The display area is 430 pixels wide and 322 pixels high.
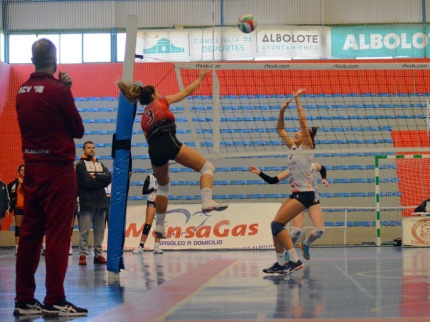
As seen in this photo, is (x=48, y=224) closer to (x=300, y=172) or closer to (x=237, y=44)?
(x=300, y=172)

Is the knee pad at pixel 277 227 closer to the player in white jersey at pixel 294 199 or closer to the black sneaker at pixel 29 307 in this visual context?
the player in white jersey at pixel 294 199

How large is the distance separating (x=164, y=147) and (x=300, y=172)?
2.78 metres

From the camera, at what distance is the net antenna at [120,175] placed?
307 inches

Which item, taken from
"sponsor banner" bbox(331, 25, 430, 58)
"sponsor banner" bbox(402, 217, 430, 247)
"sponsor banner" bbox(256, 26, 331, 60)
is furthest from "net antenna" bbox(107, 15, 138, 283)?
"sponsor banner" bbox(331, 25, 430, 58)

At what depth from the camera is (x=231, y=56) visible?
24.1 metres

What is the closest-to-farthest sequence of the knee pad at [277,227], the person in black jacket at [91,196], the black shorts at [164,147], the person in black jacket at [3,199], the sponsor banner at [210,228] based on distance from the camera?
the black shorts at [164,147], the knee pad at [277,227], the person in black jacket at [91,196], the person in black jacket at [3,199], the sponsor banner at [210,228]

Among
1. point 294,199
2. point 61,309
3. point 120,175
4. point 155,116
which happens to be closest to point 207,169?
point 155,116

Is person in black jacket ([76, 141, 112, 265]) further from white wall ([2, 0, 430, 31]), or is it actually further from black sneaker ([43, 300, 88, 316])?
white wall ([2, 0, 430, 31])

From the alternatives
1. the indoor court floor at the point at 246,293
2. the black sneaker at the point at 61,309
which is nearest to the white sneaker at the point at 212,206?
the indoor court floor at the point at 246,293

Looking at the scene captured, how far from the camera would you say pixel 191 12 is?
2536 cm

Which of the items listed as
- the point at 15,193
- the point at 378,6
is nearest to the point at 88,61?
the point at 15,193

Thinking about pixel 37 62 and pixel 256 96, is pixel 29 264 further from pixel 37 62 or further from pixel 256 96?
pixel 256 96

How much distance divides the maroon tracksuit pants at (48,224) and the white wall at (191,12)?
20.6 metres

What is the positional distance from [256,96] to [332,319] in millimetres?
19012
